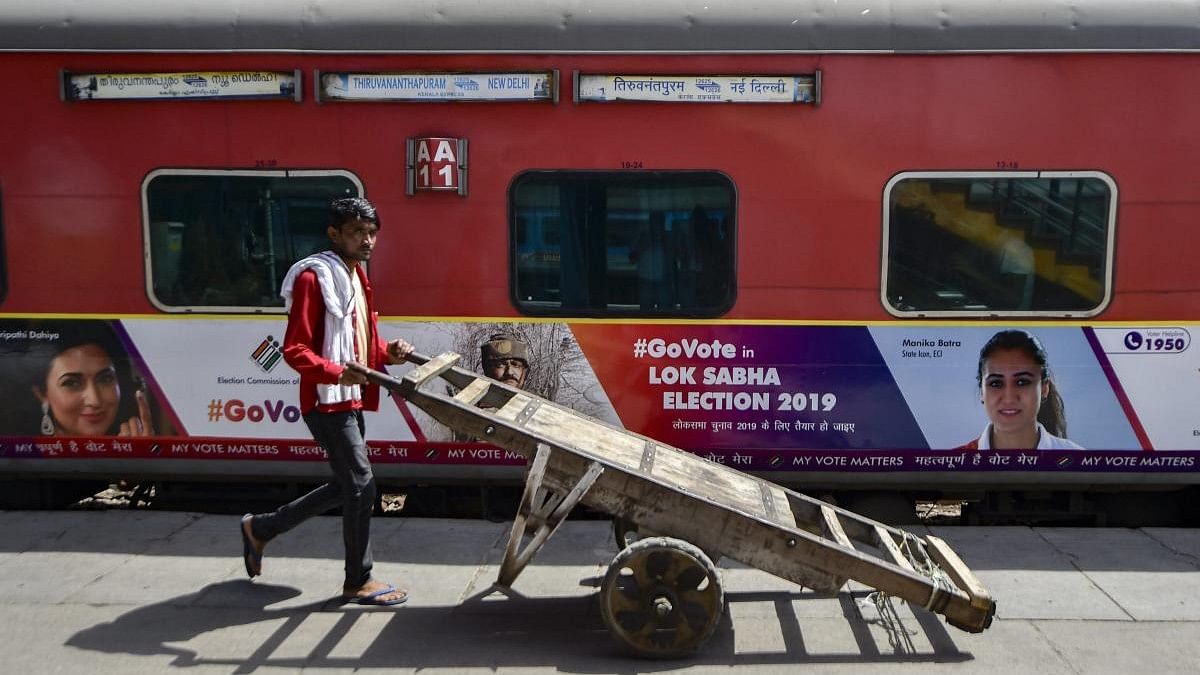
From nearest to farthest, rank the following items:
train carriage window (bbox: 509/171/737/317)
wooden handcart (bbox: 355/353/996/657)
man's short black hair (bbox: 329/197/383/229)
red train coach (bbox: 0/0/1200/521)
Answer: wooden handcart (bbox: 355/353/996/657) < man's short black hair (bbox: 329/197/383/229) < red train coach (bbox: 0/0/1200/521) < train carriage window (bbox: 509/171/737/317)

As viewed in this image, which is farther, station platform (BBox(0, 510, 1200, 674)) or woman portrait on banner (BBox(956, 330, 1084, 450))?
woman portrait on banner (BBox(956, 330, 1084, 450))

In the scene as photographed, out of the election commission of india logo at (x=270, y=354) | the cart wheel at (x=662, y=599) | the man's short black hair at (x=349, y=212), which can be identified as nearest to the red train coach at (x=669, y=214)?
the election commission of india logo at (x=270, y=354)

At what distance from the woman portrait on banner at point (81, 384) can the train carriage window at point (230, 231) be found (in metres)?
0.46

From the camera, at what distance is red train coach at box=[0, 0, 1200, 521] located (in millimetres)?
5664

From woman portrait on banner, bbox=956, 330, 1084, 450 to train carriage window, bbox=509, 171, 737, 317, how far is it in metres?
1.54

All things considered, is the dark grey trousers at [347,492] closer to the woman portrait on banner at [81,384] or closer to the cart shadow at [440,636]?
the cart shadow at [440,636]

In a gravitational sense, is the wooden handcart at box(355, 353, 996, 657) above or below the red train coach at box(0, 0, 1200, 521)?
below

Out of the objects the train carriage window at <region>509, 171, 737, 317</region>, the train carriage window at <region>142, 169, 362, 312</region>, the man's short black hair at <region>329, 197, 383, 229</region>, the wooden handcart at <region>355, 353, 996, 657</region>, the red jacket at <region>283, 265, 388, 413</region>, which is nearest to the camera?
the wooden handcart at <region>355, 353, 996, 657</region>

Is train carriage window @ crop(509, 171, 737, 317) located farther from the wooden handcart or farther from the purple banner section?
the wooden handcart

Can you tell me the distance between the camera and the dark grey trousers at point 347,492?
183 inches

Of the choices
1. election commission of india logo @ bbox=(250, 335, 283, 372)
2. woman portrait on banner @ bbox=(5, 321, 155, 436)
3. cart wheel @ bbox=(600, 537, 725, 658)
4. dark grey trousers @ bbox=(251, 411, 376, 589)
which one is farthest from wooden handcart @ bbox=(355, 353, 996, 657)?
woman portrait on banner @ bbox=(5, 321, 155, 436)

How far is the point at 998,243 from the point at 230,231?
14.6ft

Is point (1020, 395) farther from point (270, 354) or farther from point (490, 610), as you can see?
point (270, 354)

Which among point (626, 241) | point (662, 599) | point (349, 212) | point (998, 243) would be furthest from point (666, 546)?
point (998, 243)
